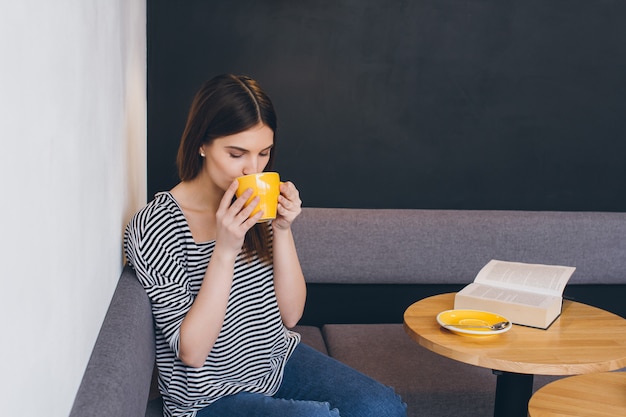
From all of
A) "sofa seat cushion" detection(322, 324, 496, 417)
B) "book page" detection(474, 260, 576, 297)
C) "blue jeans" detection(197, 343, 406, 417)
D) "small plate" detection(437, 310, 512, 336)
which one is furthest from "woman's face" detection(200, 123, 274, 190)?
"sofa seat cushion" detection(322, 324, 496, 417)

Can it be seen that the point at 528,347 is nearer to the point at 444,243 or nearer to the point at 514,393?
the point at 514,393

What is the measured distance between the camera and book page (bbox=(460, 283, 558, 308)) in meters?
1.68

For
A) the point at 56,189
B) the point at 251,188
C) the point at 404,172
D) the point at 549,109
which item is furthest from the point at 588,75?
the point at 56,189

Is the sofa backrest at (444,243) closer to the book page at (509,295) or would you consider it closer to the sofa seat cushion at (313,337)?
the sofa seat cushion at (313,337)

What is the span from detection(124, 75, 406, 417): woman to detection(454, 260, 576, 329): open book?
0.34 metres

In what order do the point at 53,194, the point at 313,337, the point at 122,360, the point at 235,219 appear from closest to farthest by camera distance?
the point at 53,194
the point at 122,360
the point at 235,219
the point at 313,337

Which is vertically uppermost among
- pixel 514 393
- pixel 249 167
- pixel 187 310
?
pixel 249 167

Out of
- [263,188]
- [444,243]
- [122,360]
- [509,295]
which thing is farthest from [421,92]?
[122,360]

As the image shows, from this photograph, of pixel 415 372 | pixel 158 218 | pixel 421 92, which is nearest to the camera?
pixel 158 218

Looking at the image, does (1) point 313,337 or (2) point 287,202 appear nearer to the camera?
(2) point 287,202

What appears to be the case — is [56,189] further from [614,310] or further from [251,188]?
[614,310]

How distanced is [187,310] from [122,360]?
1.25ft

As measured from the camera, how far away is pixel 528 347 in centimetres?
151

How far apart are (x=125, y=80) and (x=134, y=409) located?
83cm
